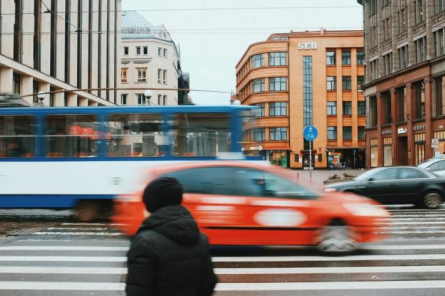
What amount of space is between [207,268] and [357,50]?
277 ft

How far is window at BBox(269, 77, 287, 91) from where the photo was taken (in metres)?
83.9

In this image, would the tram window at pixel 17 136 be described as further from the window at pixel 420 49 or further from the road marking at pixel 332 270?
the window at pixel 420 49

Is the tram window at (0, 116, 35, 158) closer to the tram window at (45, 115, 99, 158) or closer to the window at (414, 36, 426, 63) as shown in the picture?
the tram window at (45, 115, 99, 158)

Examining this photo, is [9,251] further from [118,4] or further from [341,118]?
[341,118]

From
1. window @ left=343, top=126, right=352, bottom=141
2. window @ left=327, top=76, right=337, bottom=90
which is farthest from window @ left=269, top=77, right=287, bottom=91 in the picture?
window @ left=343, top=126, right=352, bottom=141

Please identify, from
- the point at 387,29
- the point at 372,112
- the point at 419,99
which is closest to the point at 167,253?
the point at 419,99

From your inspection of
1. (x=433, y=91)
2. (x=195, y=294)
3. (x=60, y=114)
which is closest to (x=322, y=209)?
(x=195, y=294)

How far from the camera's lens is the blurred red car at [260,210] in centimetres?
932

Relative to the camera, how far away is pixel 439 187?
17.6 metres

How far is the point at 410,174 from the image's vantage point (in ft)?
58.0

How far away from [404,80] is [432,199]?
3918cm

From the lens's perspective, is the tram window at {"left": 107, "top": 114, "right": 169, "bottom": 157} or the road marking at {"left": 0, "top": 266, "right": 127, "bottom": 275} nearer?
the road marking at {"left": 0, "top": 266, "right": 127, "bottom": 275}

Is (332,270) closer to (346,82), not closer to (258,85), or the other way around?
(346,82)

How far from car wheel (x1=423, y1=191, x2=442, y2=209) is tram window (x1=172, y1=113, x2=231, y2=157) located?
7439 millimetres
